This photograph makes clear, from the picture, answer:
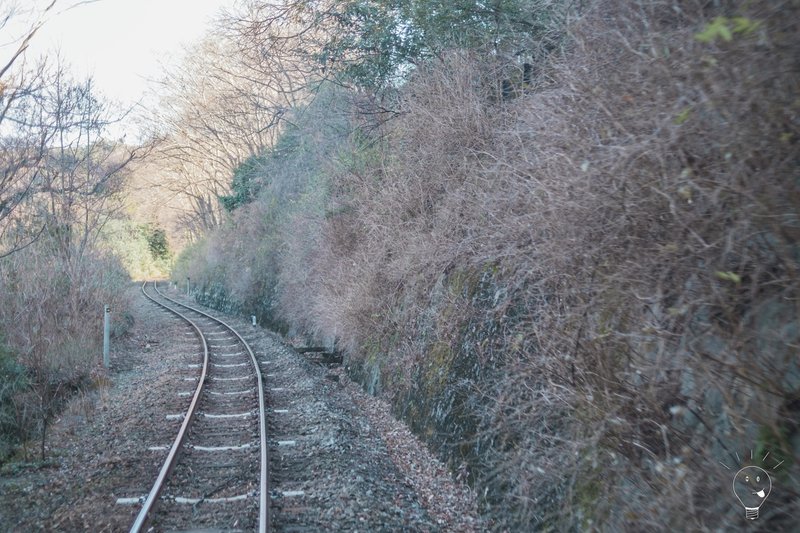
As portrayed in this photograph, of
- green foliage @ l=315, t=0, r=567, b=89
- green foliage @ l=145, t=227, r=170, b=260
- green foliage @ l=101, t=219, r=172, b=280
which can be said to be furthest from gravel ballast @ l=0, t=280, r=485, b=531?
green foliage @ l=145, t=227, r=170, b=260

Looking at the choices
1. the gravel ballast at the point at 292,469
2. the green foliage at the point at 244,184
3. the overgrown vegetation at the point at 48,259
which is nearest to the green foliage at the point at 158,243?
the green foliage at the point at 244,184

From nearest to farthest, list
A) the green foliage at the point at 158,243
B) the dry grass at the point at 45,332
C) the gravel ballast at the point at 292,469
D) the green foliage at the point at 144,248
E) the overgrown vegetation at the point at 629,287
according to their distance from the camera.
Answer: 1. the overgrown vegetation at the point at 629,287
2. the gravel ballast at the point at 292,469
3. the dry grass at the point at 45,332
4. the green foliage at the point at 144,248
5. the green foliage at the point at 158,243

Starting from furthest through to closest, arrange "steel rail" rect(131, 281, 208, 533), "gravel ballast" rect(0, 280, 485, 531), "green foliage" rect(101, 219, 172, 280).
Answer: "green foliage" rect(101, 219, 172, 280), "gravel ballast" rect(0, 280, 485, 531), "steel rail" rect(131, 281, 208, 533)

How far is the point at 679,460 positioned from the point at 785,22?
290cm

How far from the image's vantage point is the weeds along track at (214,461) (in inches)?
266

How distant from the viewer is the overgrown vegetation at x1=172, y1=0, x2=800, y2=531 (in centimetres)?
428

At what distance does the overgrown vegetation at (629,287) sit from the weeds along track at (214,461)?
247 centimetres

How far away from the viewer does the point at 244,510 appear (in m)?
6.96

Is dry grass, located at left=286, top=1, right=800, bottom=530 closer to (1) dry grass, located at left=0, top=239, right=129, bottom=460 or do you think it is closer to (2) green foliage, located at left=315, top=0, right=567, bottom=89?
(2) green foliage, located at left=315, top=0, right=567, bottom=89

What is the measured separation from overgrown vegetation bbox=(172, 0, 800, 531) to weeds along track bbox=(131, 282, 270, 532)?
2.47 m

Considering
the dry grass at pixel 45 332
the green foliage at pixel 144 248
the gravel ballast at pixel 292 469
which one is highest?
the green foliage at pixel 144 248

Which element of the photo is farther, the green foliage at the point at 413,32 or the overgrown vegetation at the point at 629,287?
the green foliage at the point at 413,32

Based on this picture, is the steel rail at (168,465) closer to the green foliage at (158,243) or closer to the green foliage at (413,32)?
the green foliage at (413,32)

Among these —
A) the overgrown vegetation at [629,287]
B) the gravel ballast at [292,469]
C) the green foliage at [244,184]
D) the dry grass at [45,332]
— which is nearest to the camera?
the overgrown vegetation at [629,287]
